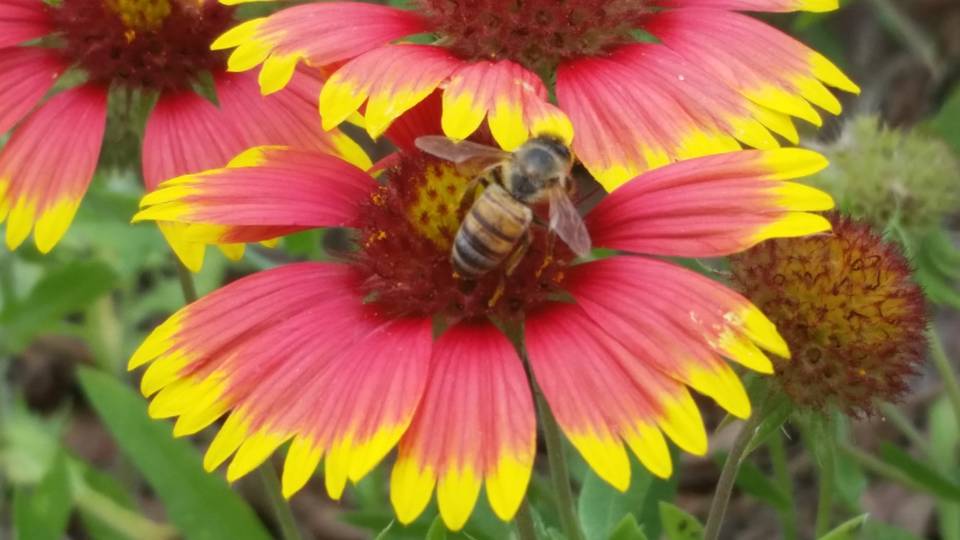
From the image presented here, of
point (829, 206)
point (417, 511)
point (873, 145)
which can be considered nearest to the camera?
point (417, 511)

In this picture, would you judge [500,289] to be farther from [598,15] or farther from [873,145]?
[873,145]

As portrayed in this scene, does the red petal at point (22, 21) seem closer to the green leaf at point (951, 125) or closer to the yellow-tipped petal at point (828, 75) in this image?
the yellow-tipped petal at point (828, 75)

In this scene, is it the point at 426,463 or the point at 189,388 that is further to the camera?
the point at 189,388

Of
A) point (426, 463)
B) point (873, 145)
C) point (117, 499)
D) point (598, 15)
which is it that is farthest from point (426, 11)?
point (117, 499)

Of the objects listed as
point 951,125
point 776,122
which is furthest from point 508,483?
point 951,125

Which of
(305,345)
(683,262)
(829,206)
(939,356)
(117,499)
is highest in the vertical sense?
(829,206)

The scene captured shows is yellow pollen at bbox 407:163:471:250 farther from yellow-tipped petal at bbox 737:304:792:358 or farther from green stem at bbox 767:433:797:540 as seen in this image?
green stem at bbox 767:433:797:540
